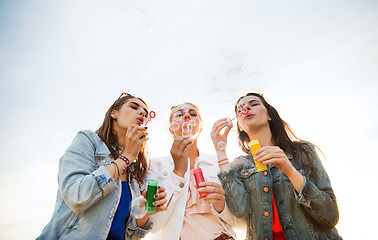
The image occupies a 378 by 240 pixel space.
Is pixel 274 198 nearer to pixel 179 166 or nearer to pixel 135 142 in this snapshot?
pixel 179 166

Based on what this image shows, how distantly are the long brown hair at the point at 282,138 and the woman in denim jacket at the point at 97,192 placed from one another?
1.94 m

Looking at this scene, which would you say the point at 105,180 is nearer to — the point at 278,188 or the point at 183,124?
the point at 183,124

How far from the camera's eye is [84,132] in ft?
10.5

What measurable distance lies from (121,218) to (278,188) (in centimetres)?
201

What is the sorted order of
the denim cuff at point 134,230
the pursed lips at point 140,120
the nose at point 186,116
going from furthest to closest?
1. the nose at point 186,116
2. the pursed lips at point 140,120
3. the denim cuff at point 134,230

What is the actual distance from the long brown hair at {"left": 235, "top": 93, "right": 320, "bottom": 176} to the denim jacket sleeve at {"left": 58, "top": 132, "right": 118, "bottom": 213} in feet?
8.14

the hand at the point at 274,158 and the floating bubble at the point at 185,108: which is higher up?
the floating bubble at the point at 185,108

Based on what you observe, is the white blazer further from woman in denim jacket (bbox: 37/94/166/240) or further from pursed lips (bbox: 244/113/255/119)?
pursed lips (bbox: 244/113/255/119)

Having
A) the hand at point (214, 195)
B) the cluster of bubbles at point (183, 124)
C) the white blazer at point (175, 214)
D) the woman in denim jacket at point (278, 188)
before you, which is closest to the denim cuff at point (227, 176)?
the woman in denim jacket at point (278, 188)

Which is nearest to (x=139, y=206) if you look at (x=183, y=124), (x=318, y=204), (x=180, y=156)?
(x=180, y=156)

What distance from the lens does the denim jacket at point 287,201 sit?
108 inches

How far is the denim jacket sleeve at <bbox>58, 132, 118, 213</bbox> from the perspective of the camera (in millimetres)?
2445

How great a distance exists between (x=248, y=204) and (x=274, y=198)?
1.12 feet

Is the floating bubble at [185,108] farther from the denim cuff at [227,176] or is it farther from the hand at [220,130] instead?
the denim cuff at [227,176]
